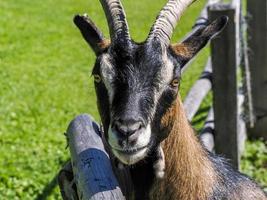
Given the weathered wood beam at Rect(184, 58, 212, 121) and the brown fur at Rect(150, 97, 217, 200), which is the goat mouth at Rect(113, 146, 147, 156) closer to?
the brown fur at Rect(150, 97, 217, 200)

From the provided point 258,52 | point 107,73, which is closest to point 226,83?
point 258,52

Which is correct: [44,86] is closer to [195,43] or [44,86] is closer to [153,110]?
[195,43]

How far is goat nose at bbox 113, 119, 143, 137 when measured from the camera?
3.13 metres

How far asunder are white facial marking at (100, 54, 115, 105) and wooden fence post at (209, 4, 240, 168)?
245 centimetres

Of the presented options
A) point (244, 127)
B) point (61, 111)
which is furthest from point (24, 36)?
point (244, 127)

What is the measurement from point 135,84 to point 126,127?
0.27 m

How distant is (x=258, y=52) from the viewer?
24.0 feet

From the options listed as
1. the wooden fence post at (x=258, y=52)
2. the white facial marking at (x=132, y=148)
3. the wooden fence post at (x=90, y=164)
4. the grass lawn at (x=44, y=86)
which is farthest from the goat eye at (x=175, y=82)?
the wooden fence post at (x=258, y=52)

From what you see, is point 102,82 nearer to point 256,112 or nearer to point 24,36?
point 256,112

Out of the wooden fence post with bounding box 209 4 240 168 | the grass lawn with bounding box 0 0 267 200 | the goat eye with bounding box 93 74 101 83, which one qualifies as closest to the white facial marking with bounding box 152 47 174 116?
the goat eye with bounding box 93 74 101 83

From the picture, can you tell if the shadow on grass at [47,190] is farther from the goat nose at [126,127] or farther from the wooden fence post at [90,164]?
the goat nose at [126,127]

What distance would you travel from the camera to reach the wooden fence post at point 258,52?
282 inches

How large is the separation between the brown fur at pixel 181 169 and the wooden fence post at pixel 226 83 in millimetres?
2022

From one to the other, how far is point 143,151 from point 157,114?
0.24 metres
